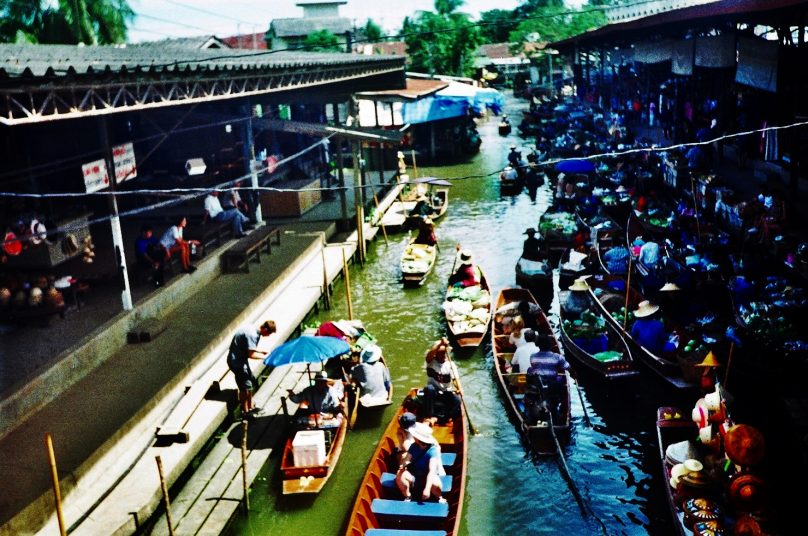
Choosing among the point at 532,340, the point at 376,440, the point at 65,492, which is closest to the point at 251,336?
the point at 376,440

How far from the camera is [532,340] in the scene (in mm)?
13227

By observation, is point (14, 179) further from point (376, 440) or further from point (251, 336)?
point (376, 440)

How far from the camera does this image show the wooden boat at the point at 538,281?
19.0 metres

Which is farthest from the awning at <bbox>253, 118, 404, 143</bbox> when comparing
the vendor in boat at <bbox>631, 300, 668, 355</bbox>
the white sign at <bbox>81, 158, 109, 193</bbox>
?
the vendor in boat at <bbox>631, 300, 668, 355</bbox>

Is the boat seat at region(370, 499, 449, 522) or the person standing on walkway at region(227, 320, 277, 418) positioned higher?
the person standing on walkway at region(227, 320, 277, 418)

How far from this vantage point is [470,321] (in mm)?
16609

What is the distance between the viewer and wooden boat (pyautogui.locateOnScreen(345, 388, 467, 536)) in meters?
9.34

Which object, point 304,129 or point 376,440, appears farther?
point 304,129

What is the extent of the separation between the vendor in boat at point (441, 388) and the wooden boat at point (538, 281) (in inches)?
247

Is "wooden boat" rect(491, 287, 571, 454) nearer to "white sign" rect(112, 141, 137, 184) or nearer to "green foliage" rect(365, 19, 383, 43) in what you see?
"white sign" rect(112, 141, 137, 184)

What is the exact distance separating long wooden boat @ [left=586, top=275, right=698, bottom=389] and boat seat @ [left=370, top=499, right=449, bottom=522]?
16.8 feet

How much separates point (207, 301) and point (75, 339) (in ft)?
13.2

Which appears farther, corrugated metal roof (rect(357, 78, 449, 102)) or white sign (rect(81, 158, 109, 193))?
corrugated metal roof (rect(357, 78, 449, 102))

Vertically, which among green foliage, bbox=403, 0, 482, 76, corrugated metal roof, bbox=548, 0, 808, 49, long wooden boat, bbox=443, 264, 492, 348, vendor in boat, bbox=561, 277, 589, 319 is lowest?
long wooden boat, bbox=443, 264, 492, 348
